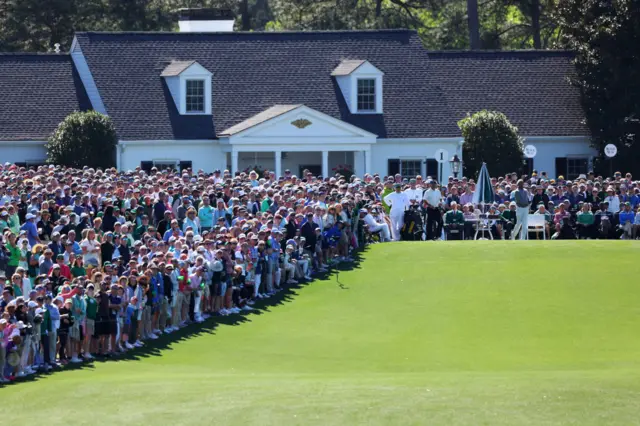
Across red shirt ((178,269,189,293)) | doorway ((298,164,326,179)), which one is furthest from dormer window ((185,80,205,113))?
red shirt ((178,269,189,293))

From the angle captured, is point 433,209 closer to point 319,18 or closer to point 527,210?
point 527,210

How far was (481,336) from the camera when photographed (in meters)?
33.5

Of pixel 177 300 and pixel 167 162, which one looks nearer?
pixel 177 300

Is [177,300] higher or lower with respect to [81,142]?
lower

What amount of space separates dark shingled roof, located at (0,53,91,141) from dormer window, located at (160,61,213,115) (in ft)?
10.7

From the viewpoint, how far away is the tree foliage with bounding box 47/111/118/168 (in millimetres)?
55469

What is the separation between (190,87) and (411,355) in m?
30.5

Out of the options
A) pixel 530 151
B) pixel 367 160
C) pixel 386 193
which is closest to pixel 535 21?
pixel 530 151

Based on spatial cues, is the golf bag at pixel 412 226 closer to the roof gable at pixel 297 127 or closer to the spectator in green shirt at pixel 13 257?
the roof gable at pixel 297 127

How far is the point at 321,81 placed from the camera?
203 feet

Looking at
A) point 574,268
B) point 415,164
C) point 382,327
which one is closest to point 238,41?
point 415,164

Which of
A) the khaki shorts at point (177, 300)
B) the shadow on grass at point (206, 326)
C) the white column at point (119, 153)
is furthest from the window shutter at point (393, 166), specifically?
the khaki shorts at point (177, 300)

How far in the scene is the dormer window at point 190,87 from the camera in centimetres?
5975

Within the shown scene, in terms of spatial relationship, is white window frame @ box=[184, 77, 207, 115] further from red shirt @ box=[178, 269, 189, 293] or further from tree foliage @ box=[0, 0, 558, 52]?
red shirt @ box=[178, 269, 189, 293]
